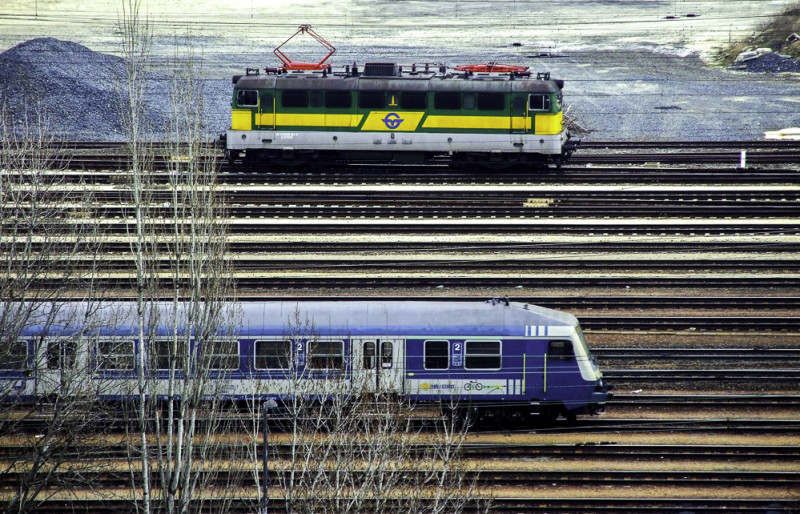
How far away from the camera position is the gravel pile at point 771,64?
52406mm

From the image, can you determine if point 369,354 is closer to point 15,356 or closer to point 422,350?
point 422,350

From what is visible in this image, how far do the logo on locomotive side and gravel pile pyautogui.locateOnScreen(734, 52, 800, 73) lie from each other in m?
25.4

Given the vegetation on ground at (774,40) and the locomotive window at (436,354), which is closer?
the locomotive window at (436,354)

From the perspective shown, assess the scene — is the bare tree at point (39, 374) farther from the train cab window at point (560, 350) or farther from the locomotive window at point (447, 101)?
the locomotive window at point (447, 101)

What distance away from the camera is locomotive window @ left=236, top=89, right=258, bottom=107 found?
3628 cm

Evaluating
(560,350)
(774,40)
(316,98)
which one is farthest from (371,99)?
(774,40)

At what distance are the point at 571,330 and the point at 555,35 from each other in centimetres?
4523

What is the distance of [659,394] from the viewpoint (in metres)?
23.1

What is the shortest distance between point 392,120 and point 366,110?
1035 mm

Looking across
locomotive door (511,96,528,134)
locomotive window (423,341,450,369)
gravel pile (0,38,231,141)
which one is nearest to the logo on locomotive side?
locomotive door (511,96,528,134)

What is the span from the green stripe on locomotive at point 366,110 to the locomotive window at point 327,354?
1698 cm

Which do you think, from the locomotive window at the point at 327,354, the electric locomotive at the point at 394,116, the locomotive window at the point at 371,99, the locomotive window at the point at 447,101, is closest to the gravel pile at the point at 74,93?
the electric locomotive at the point at 394,116

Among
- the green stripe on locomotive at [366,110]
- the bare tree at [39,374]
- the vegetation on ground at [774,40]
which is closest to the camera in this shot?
the bare tree at [39,374]

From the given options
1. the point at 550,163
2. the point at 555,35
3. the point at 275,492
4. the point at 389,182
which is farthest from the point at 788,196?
the point at 555,35
